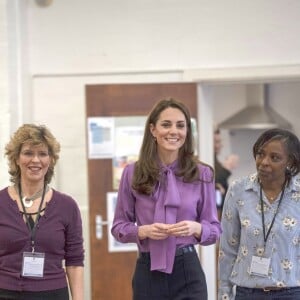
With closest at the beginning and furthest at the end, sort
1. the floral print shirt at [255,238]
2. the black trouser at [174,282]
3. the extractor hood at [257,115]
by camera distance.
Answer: the floral print shirt at [255,238], the black trouser at [174,282], the extractor hood at [257,115]

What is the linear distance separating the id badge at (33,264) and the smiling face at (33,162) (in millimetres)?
293

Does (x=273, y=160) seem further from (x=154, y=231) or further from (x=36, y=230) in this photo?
(x=36, y=230)

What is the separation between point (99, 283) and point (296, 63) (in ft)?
7.08

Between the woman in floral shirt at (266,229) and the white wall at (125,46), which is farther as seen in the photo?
the white wall at (125,46)

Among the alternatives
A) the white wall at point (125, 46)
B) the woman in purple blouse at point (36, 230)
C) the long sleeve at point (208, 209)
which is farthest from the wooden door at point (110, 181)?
the long sleeve at point (208, 209)

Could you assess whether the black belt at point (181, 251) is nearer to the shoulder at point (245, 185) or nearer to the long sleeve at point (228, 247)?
the long sleeve at point (228, 247)

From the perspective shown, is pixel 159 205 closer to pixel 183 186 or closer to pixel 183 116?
pixel 183 186

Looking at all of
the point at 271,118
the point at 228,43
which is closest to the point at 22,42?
the point at 228,43

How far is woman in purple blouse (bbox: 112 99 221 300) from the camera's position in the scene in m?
2.19

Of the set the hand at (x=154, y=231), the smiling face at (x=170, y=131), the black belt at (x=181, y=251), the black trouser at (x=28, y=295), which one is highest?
the smiling face at (x=170, y=131)

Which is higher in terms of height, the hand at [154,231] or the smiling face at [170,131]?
the smiling face at [170,131]

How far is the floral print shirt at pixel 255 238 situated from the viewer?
2.09 meters

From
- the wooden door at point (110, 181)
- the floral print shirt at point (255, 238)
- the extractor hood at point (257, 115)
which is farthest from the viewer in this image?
the extractor hood at point (257, 115)

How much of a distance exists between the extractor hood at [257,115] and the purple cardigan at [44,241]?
468 cm
